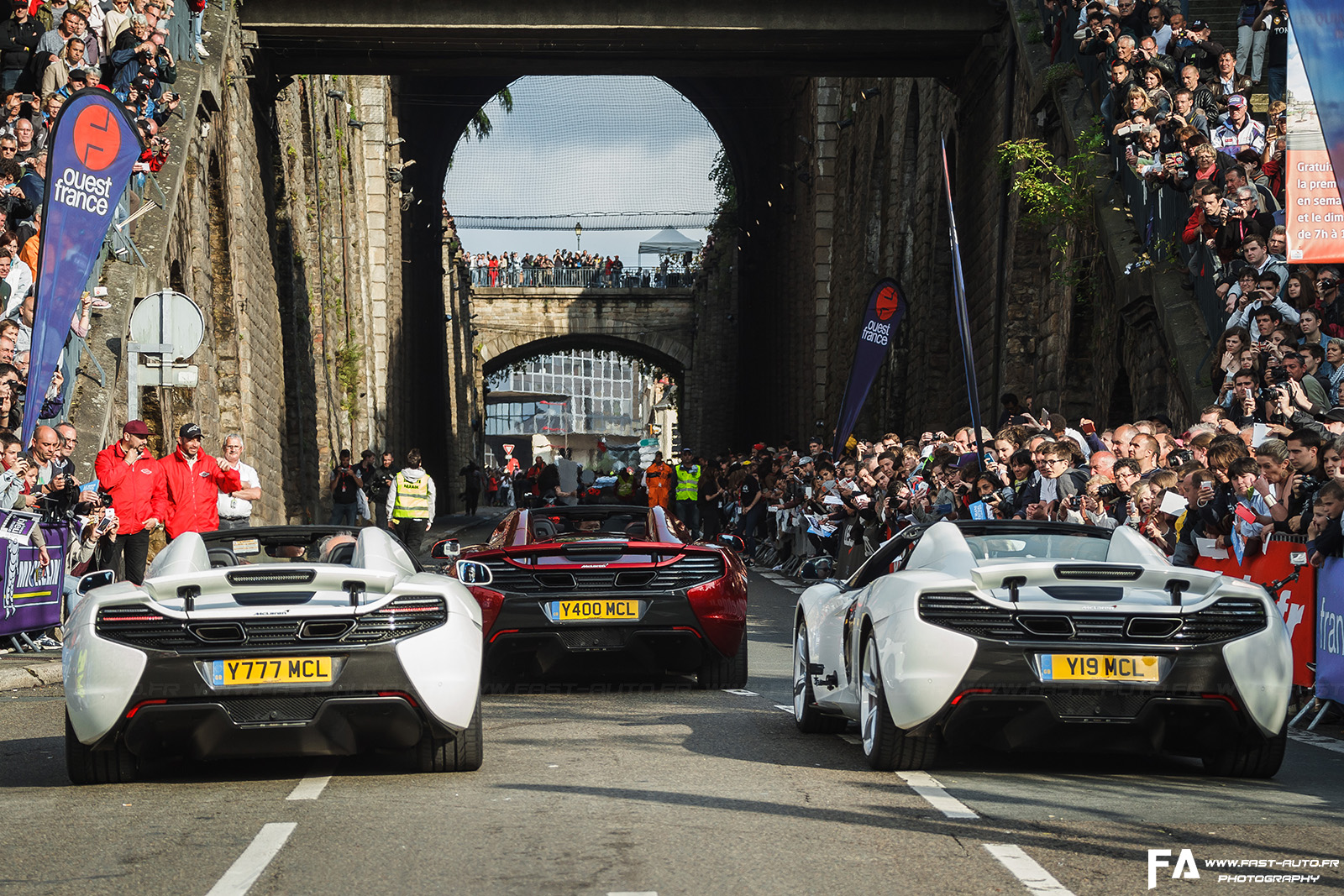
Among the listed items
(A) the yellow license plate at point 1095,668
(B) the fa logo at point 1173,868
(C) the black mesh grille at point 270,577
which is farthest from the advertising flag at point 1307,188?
(C) the black mesh grille at point 270,577

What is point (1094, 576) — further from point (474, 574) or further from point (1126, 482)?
point (1126, 482)

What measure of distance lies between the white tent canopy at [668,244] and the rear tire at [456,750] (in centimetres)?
7001

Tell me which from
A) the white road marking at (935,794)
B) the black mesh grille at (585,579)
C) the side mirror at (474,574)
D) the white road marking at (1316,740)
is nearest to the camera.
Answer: the white road marking at (935,794)

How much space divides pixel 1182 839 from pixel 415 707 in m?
3.05

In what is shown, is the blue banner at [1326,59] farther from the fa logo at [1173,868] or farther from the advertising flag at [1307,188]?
the fa logo at [1173,868]

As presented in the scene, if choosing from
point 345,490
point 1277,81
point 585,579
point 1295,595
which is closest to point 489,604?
point 585,579

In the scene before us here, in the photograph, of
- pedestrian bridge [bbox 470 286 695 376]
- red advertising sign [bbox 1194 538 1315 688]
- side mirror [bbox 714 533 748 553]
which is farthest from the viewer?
pedestrian bridge [bbox 470 286 695 376]

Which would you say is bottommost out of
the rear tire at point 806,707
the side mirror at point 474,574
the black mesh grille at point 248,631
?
the rear tire at point 806,707

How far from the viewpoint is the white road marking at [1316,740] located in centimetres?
834

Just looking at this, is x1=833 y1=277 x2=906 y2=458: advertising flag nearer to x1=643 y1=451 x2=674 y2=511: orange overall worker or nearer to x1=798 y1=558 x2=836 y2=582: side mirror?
x1=643 y1=451 x2=674 y2=511: orange overall worker

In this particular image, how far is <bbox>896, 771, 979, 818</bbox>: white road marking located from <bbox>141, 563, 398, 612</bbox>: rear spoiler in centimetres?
233

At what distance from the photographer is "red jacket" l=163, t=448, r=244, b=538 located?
13.8 metres

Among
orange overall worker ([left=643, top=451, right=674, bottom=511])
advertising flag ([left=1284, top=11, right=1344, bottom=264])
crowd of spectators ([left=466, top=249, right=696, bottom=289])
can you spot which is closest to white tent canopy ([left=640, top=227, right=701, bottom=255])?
crowd of spectators ([left=466, top=249, right=696, bottom=289])

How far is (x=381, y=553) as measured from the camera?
7.49 metres
